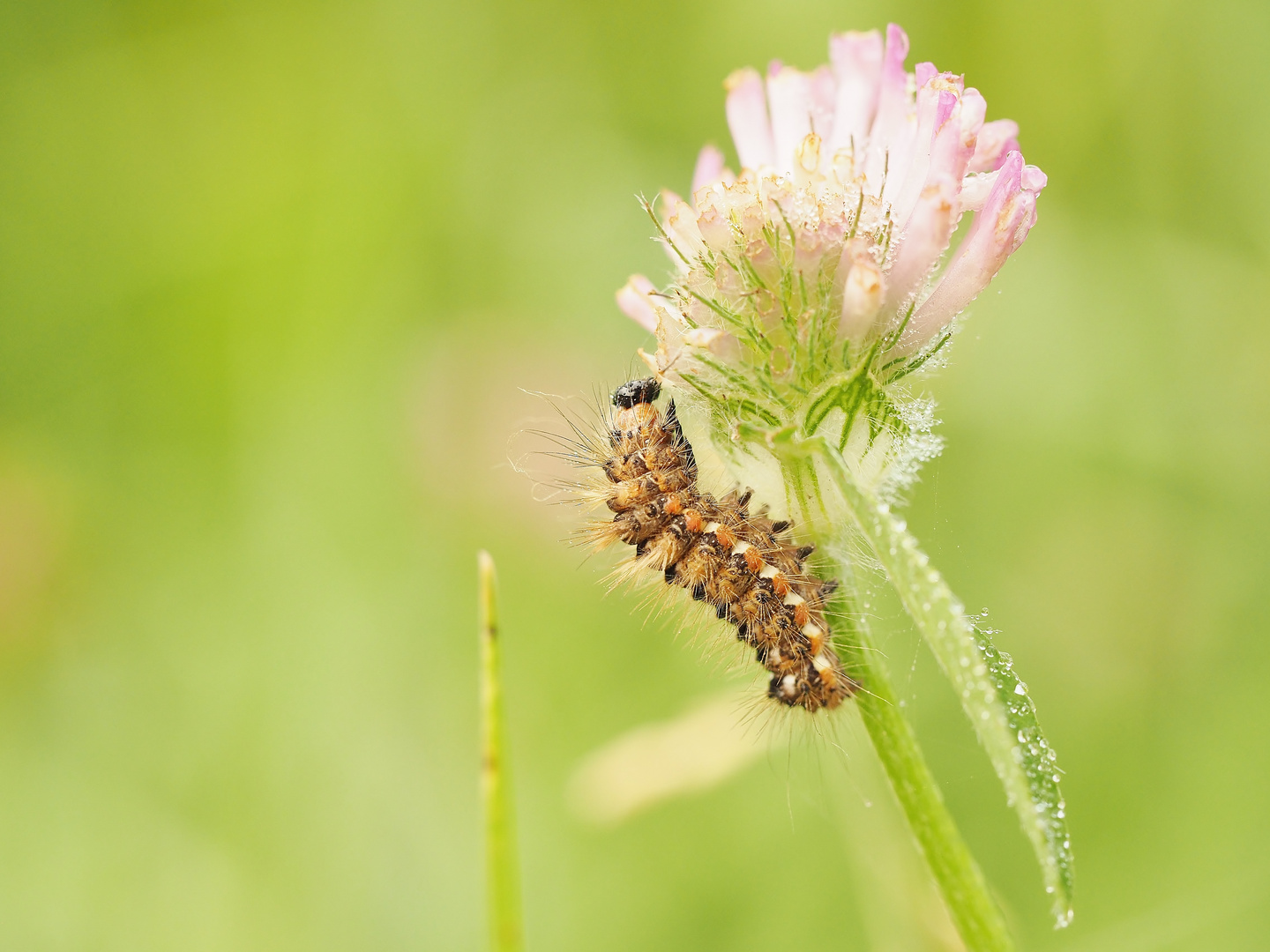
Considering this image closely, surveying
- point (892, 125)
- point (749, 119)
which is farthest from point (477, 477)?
point (892, 125)

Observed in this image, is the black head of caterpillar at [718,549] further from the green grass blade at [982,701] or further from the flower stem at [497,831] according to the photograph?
the flower stem at [497,831]

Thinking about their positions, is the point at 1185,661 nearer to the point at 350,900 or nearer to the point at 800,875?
the point at 800,875

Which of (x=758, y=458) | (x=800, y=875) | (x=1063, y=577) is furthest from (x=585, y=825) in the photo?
(x=758, y=458)

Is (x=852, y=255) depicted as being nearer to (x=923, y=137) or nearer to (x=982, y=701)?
(x=923, y=137)

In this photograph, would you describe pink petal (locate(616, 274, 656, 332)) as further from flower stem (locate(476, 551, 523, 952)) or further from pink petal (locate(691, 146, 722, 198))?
flower stem (locate(476, 551, 523, 952))

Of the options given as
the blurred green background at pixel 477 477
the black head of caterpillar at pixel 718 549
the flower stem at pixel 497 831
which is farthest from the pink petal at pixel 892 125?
the blurred green background at pixel 477 477

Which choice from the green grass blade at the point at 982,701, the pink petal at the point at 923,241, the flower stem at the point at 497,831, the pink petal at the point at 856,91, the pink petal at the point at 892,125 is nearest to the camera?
the flower stem at the point at 497,831
